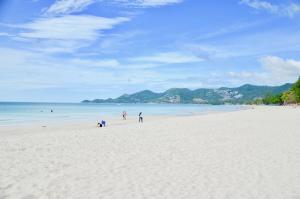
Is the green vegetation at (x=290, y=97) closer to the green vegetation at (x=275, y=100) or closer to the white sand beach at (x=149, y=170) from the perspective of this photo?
the green vegetation at (x=275, y=100)

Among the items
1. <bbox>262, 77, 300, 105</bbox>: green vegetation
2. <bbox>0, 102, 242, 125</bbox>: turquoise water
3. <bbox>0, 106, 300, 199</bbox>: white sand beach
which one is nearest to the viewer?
<bbox>0, 106, 300, 199</bbox>: white sand beach

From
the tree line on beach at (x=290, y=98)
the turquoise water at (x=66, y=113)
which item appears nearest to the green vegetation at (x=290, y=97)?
the tree line on beach at (x=290, y=98)

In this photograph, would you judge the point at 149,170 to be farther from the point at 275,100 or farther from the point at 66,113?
the point at 275,100

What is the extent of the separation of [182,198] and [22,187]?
134 inches

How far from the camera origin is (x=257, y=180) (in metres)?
8.23

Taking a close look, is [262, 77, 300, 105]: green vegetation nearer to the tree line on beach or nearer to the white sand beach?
the tree line on beach

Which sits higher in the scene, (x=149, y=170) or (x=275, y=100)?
(x=275, y=100)

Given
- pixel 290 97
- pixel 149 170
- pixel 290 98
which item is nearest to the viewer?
pixel 149 170

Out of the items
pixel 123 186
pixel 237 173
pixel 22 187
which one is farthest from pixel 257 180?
pixel 22 187

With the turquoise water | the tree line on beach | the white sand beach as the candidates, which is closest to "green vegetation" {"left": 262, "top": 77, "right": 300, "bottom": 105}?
the tree line on beach

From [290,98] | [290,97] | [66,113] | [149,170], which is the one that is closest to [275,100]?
[290,97]

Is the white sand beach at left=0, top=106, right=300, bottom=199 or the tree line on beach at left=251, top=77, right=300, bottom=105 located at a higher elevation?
the tree line on beach at left=251, top=77, right=300, bottom=105

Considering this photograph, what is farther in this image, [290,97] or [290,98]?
[290,97]

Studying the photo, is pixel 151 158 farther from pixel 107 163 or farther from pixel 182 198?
pixel 182 198
